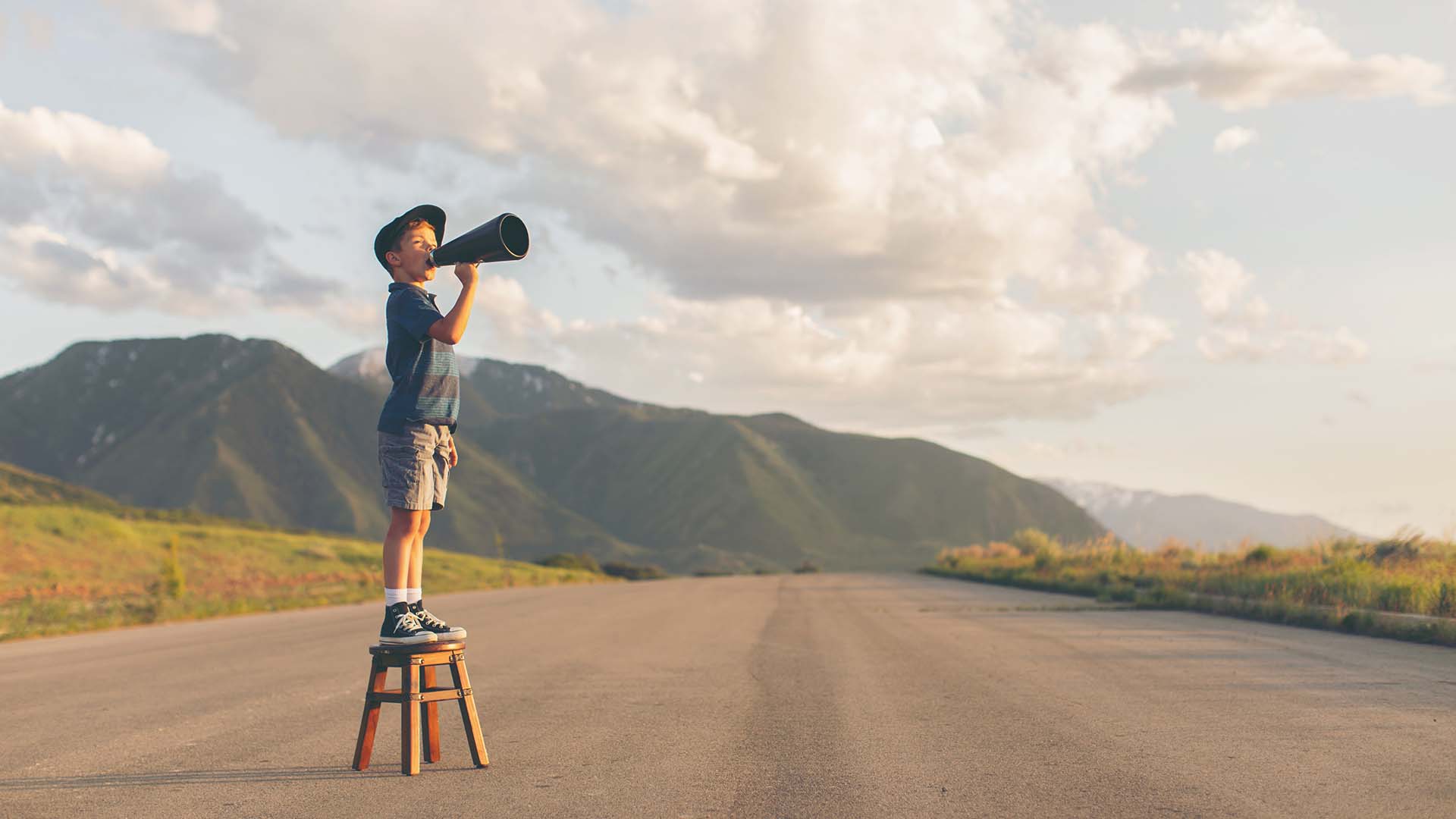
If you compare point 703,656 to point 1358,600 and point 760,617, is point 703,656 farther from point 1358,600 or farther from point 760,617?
point 1358,600

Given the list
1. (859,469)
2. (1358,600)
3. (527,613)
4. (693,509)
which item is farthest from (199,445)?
(1358,600)

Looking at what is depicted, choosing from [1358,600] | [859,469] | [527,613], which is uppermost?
[859,469]

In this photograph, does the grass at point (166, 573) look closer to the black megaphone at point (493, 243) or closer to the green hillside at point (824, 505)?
the black megaphone at point (493, 243)

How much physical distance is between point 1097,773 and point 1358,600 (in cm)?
1166

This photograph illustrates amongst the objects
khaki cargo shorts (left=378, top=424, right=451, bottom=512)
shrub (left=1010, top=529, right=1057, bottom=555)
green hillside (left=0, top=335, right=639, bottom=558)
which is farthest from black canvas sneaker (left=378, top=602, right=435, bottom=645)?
green hillside (left=0, top=335, right=639, bottom=558)

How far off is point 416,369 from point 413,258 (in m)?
0.76

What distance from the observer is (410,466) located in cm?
540

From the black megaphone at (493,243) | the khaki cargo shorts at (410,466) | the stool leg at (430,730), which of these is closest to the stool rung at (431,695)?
the stool leg at (430,730)

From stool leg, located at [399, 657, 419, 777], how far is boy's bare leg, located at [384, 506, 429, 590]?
1.64ft

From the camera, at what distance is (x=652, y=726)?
6.43 meters

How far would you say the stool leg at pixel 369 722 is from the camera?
5230 mm

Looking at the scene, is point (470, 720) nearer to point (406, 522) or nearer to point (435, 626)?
point (435, 626)

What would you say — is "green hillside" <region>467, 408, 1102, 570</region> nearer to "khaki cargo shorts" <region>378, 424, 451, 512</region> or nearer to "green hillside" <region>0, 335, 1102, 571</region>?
"green hillside" <region>0, 335, 1102, 571</region>

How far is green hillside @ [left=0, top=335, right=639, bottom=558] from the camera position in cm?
15550
